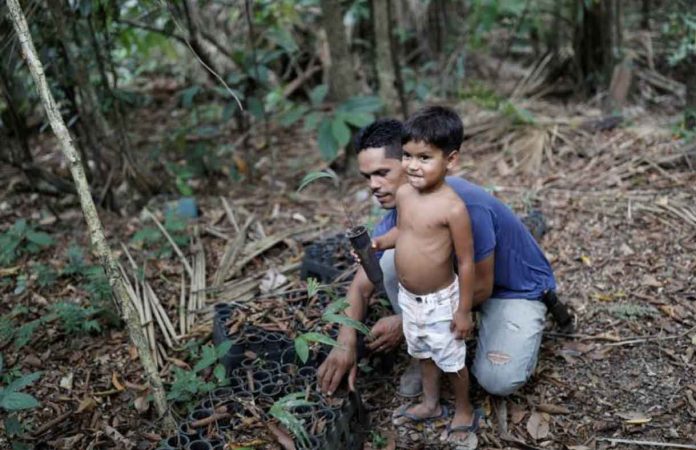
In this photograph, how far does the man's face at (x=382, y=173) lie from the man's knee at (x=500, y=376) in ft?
2.98

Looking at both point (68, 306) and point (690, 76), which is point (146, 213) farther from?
point (690, 76)

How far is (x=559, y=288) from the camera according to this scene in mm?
3682

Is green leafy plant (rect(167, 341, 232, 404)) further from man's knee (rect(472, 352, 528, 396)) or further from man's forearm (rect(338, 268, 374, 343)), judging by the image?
man's knee (rect(472, 352, 528, 396))

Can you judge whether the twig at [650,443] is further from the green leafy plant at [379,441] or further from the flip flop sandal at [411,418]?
the green leafy plant at [379,441]

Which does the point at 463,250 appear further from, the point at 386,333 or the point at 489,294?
the point at 386,333

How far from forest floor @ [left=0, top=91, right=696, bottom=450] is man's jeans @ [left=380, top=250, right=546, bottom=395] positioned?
0.19 metres

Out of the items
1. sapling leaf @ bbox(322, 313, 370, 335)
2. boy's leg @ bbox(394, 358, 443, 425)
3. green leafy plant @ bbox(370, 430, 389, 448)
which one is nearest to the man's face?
sapling leaf @ bbox(322, 313, 370, 335)

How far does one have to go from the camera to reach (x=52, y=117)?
2184mm

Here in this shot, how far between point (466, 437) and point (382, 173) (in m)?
1.31

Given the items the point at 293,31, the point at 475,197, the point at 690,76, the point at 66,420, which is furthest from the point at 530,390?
the point at 293,31

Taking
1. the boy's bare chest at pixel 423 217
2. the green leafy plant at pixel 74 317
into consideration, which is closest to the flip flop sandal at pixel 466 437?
the boy's bare chest at pixel 423 217

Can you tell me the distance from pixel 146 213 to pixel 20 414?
205 centimetres

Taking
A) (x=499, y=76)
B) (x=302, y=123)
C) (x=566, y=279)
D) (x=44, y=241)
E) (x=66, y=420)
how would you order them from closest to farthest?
(x=66, y=420) → (x=566, y=279) → (x=44, y=241) → (x=302, y=123) → (x=499, y=76)

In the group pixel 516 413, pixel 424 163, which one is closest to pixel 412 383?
pixel 516 413
